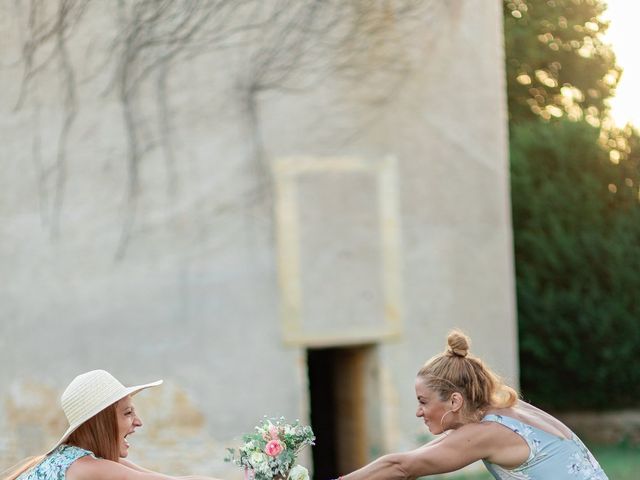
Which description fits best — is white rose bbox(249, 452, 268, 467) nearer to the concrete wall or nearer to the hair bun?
the hair bun

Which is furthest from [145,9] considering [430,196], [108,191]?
[430,196]

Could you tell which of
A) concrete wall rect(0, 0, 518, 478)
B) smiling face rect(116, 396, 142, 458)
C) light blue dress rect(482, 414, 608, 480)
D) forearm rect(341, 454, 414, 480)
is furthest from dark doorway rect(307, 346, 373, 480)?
smiling face rect(116, 396, 142, 458)

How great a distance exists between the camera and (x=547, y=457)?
4.19m

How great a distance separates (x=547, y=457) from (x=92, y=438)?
1.70 metres

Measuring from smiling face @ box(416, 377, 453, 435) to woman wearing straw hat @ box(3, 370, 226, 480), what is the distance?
101cm

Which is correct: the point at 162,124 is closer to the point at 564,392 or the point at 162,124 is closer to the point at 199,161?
the point at 199,161

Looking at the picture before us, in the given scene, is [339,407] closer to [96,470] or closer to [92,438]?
[92,438]

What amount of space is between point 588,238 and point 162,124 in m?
7.28

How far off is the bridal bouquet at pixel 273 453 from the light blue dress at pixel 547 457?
2.47 feet

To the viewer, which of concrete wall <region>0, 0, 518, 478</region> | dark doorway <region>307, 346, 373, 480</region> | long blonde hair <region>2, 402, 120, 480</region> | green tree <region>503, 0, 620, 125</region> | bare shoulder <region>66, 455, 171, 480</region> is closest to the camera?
bare shoulder <region>66, 455, 171, 480</region>

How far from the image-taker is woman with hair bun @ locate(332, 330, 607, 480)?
419 centimetres

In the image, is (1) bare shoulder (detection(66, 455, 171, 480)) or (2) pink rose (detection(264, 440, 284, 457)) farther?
(2) pink rose (detection(264, 440, 284, 457))

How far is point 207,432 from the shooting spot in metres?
9.52

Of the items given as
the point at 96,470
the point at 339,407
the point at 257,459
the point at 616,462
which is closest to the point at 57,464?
the point at 96,470
